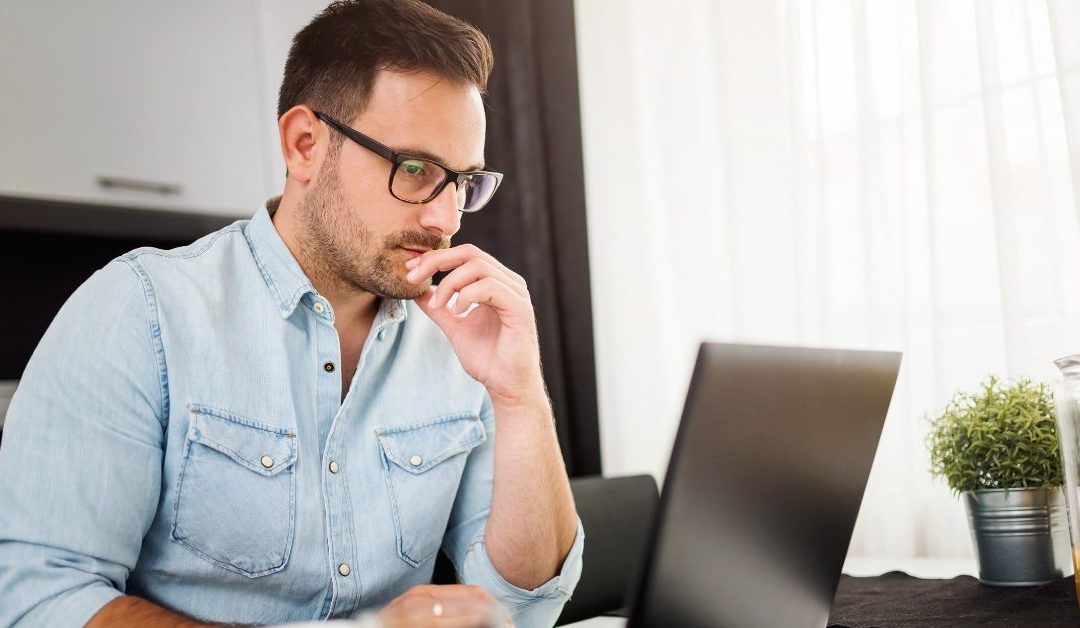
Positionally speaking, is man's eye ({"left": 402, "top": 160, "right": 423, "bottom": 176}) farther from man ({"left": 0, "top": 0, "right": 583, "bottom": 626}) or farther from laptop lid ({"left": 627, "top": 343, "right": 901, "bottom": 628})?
laptop lid ({"left": 627, "top": 343, "right": 901, "bottom": 628})

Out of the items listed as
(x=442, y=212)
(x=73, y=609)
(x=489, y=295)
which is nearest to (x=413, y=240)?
(x=442, y=212)

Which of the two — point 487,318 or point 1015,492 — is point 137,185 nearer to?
point 487,318

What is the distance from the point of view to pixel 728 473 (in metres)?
0.77

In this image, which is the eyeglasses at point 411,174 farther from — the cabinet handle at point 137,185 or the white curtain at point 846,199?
the cabinet handle at point 137,185

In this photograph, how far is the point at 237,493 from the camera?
47.2 inches

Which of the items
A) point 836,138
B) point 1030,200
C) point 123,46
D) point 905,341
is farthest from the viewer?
point 123,46

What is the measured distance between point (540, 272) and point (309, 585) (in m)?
1.30

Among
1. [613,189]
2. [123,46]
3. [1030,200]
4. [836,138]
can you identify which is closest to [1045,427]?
[1030,200]

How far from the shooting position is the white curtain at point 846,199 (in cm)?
171

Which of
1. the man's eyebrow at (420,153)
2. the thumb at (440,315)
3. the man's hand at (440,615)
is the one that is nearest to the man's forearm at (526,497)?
the thumb at (440,315)

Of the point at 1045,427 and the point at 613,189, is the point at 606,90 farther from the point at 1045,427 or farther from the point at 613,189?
the point at 1045,427

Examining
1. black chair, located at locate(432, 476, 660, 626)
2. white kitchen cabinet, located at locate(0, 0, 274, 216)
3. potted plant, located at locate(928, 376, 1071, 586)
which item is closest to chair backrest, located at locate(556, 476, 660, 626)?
black chair, located at locate(432, 476, 660, 626)

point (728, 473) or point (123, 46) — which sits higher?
point (123, 46)

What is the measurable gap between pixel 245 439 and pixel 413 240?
35 centimetres
